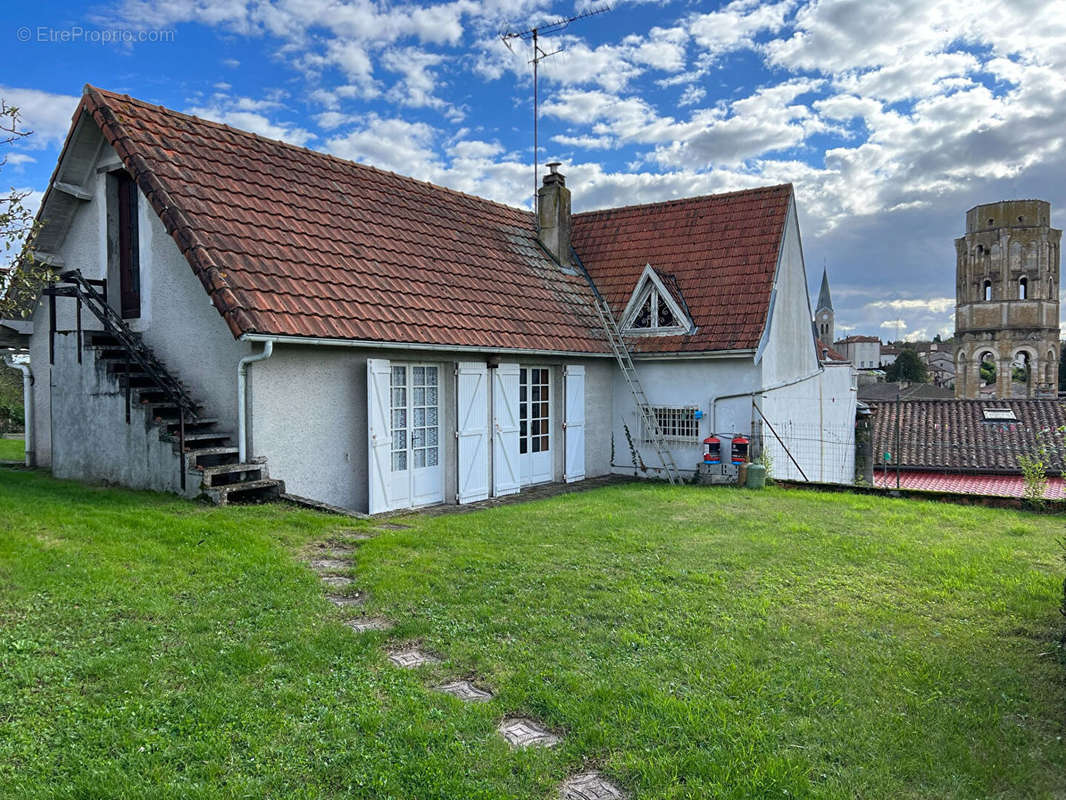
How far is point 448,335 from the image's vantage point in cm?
1090

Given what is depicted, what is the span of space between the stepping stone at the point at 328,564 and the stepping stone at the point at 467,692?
265cm

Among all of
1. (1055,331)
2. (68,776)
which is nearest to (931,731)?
(68,776)

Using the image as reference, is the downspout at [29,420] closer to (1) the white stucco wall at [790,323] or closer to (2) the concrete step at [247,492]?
(2) the concrete step at [247,492]

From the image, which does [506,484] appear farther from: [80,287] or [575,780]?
[575,780]

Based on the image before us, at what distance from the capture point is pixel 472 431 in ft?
38.1

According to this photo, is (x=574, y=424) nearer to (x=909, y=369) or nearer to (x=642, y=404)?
(x=642, y=404)

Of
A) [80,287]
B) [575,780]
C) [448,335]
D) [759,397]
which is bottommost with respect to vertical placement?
[575,780]

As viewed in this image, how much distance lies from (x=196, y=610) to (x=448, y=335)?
6.40 metres

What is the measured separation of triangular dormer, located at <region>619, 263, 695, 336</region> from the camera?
48.1 feet

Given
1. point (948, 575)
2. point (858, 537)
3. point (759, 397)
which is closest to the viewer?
point (948, 575)

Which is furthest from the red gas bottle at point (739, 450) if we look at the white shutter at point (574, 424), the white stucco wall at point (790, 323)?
the white shutter at point (574, 424)

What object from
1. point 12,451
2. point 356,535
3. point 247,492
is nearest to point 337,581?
point 356,535

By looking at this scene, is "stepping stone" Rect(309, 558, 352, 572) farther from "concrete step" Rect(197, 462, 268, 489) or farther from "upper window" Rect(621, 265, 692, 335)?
"upper window" Rect(621, 265, 692, 335)

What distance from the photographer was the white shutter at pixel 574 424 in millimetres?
13961
